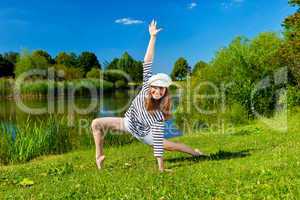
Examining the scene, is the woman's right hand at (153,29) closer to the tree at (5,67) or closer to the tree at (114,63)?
the tree at (114,63)

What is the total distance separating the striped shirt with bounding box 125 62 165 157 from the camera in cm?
752

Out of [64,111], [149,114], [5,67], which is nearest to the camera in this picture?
[149,114]

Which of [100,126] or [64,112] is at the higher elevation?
[64,112]

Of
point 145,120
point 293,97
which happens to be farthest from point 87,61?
point 145,120

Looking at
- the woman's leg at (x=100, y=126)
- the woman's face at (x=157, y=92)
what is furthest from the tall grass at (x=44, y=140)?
the woman's face at (x=157, y=92)

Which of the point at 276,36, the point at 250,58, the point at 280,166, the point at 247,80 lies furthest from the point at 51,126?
the point at 276,36

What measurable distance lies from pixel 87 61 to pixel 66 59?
5309mm

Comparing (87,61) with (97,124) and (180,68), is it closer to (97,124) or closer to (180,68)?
(180,68)

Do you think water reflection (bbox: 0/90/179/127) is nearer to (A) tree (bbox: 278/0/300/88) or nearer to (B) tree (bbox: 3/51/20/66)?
(A) tree (bbox: 278/0/300/88)

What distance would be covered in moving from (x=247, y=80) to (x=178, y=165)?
18.8 meters

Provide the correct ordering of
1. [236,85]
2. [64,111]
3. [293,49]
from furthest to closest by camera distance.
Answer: [64,111] → [236,85] → [293,49]

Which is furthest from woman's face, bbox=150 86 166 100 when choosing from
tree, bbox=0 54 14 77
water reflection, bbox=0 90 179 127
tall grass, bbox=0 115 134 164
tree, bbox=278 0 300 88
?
tree, bbox=0 54 14 77

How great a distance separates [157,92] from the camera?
7297mm

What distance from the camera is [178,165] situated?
26.9 ft
